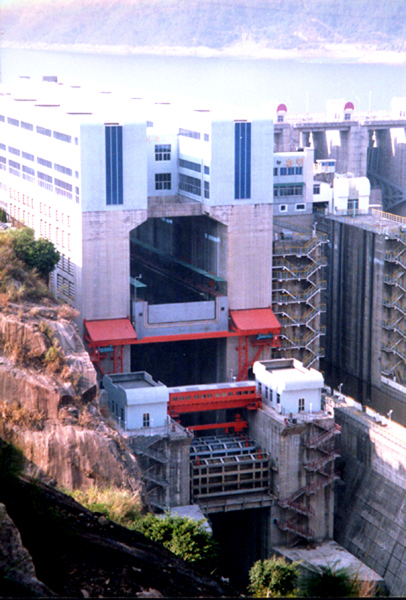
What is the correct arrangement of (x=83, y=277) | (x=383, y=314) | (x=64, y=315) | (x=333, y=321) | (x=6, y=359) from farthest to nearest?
1. (x=333, y=321)
2. (x=383, y=314)
3. (x=83, y=277)
4. (x=64, y=315)
5. (x=6, y=359)

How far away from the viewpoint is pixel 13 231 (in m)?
45.5

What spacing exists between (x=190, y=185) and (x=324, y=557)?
18.1m

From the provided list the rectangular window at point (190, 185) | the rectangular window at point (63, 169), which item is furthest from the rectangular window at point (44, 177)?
the rectangular window at point (190, 185)

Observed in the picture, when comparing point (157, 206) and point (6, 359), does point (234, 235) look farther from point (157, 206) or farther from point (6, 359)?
point (6, 359)

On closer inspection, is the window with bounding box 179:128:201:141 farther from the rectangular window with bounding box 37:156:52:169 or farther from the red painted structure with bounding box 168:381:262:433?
the red painted structure with bounding box 168:381:262:433

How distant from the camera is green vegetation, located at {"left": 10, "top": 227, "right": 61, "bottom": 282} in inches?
1763

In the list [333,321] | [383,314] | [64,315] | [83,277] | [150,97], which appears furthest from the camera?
[150,97]

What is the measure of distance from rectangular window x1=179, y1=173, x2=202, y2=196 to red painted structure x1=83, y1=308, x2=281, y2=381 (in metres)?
5.90

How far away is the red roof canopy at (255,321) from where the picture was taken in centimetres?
4725

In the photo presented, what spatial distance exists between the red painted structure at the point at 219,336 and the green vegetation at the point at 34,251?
3.06m

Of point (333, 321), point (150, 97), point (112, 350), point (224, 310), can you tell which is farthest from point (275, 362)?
point (150, 97)

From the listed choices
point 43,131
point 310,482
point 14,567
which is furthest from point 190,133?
point 14,567

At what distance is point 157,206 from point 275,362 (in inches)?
350

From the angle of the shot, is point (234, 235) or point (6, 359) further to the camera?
point (234, 235)
